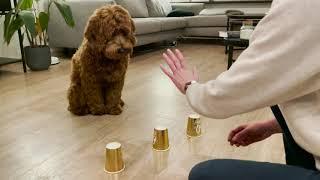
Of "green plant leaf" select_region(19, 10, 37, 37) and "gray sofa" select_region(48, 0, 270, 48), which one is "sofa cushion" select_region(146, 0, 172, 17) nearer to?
"gray sofa" select_region(48, 0, 270, 48)

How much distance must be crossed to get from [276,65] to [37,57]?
120 inches

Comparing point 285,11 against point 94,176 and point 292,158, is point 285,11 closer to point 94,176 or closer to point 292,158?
point 292,158

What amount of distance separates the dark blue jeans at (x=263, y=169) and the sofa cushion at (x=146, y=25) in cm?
324

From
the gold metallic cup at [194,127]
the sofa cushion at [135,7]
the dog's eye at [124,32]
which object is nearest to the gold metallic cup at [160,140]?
the gold metallic cup at [194,127]

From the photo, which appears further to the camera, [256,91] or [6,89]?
[6,89]

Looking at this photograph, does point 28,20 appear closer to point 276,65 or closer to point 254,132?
point 254,132

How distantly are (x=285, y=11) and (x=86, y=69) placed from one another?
1463 millimetres

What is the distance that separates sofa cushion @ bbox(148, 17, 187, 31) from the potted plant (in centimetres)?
156

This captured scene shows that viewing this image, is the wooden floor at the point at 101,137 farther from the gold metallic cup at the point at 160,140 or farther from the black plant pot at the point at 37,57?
the black plant pot at the point at 37,57

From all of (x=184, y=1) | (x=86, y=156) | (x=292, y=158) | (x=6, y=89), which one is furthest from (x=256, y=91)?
(x=184, y=1)

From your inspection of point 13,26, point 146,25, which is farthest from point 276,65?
point 146,25

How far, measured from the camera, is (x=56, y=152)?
1.51 metres

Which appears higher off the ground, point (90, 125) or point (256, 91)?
point (256, 91)

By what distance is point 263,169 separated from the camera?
2.38 ft
